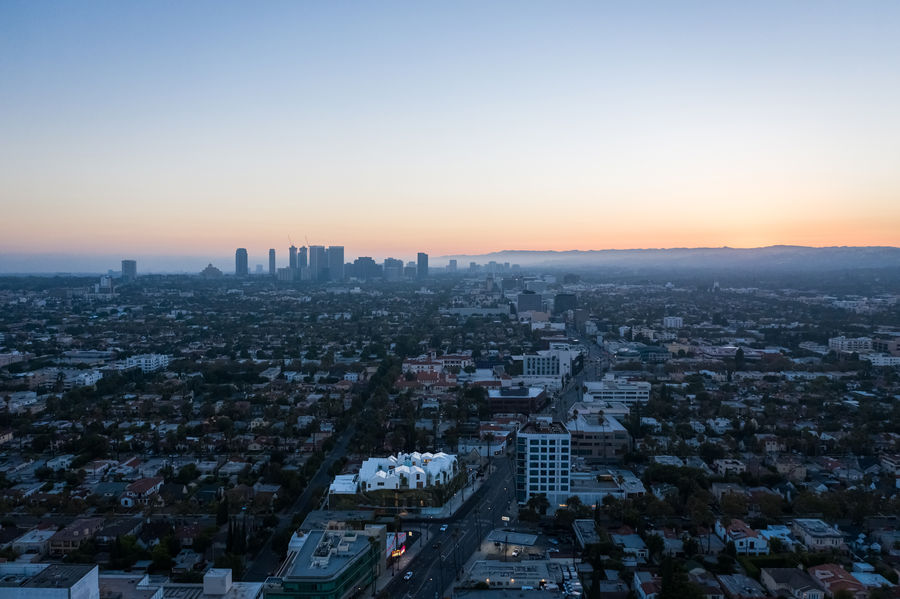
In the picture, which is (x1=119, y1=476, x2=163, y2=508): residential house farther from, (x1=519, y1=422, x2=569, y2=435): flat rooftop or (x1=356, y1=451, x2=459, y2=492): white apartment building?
(x1=519, y1=422, x2=569, y2=435): flat rooftop

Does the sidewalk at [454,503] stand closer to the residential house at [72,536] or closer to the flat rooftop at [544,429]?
the flat rooftop at [544,429]

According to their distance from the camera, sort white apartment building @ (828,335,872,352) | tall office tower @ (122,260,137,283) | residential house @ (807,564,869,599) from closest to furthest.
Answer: residential house @ (807,564,869,599) → white apartment building @ (828,335,872,352) → tall office tower @ (122,260,137,283)

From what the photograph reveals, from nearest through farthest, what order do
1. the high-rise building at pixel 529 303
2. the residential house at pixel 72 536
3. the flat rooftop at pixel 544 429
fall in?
the residential house at pixel 72 536
the flat rooftop at pixel 544 429
the high-rise building at pixel 529 303

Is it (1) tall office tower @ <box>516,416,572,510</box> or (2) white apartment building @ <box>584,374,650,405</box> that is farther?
(2) white apartment building @ <box>584,374,650,405</box>

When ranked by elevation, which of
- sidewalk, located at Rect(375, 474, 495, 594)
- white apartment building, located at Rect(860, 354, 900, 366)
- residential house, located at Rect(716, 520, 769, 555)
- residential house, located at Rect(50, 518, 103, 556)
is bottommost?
sidewalk, located at Rect(375, 474, 495, 594)

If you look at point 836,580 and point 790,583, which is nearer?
point 836,580

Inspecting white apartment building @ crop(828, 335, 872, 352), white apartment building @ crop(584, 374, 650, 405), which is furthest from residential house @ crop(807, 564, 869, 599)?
white apartment building @ crop(828, 335, 872, 352)

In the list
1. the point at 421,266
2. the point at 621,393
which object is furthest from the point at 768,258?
the point at 621,393

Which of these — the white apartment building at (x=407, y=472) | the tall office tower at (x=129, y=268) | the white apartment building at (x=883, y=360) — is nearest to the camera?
the white apartment building at (x=407, y=472)

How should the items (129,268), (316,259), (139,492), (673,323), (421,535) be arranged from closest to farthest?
1. (421,535)
2. (139,492)
3. (673,323)
4. (129,268)
5. (316,259)

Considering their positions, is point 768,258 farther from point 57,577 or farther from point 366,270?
point 57,577

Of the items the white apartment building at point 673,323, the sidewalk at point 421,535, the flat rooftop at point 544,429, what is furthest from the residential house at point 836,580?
the white apartment building at point 673,323
